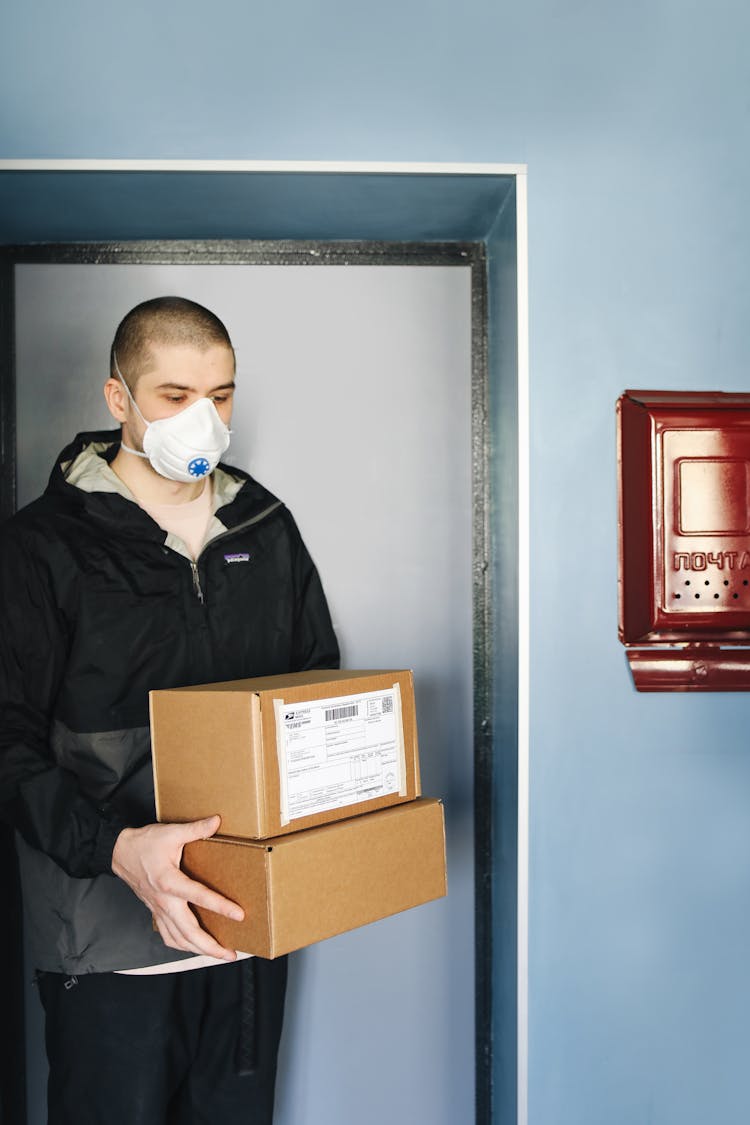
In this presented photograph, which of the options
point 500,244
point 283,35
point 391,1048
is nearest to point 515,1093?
point 391,1048

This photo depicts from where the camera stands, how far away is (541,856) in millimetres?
1398

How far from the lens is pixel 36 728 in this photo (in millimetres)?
1299

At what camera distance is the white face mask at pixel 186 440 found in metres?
1.34

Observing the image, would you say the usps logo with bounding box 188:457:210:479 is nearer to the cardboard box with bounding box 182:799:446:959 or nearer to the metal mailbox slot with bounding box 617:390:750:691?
the cardboard box with bounding box 182:799:446:959

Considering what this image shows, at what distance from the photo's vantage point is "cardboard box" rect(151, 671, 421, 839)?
1.06 m

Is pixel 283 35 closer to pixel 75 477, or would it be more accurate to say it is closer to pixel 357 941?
pixel 75 477

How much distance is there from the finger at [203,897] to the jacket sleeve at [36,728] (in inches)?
5.6

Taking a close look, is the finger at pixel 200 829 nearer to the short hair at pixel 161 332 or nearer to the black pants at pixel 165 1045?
the black pants at pixel 165 1045

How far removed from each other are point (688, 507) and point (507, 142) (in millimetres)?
668

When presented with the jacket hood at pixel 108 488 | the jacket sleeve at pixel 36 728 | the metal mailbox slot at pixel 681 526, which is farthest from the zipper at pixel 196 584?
the metal mailbox slot at pixel 681 526

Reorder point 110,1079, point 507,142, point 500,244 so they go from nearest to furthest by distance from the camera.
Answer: point 110,1079 < point 507,142 < point 500,244

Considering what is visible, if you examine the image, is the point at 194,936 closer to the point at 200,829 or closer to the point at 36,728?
the point at 200,829

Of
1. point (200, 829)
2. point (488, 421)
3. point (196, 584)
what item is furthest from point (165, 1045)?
point (488, 421)

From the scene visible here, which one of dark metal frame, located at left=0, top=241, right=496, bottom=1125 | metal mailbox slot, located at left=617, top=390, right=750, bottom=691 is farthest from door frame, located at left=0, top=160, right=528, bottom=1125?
metal mailbox slot, located at left=617, top=390, right=750, bottom=691
